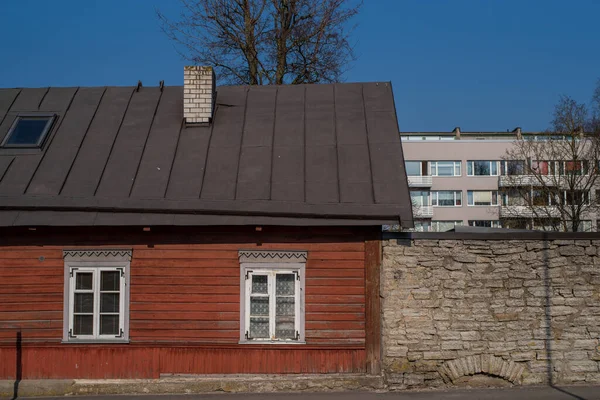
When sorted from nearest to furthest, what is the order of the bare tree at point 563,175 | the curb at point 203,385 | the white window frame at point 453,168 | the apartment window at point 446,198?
the curb at point 203,385, the bare tree at point 563,175, the white window frame at point 453,168, the apartment window at point 446,198

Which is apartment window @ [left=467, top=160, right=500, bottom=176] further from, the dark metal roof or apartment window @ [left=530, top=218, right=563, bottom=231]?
the dark metal roof

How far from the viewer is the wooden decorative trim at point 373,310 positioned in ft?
37.5

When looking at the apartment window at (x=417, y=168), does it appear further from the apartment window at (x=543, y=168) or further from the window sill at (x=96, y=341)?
the window sill at (x=96, y=341)

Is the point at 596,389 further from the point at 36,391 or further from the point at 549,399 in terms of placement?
the point at 36,391

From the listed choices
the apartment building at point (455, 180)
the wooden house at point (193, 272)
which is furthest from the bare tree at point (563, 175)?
the wooden house at point (193, 272)

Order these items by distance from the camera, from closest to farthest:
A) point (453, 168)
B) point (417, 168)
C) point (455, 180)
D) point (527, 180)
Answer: point (527, 180)
point (455, 180)
point (453, 168)
point (417, 168)

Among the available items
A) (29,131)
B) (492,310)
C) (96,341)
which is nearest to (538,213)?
(492,310)

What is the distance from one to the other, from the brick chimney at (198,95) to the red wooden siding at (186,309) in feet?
10.6

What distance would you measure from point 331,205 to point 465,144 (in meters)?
47.3

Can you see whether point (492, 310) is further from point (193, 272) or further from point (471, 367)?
point (193, 272)

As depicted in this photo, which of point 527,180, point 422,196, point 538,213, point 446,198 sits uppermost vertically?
point 422,196

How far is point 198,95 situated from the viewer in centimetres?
1407

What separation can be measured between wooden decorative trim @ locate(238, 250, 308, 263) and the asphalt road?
2257 millimetres

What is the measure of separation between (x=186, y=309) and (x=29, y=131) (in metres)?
5.31
